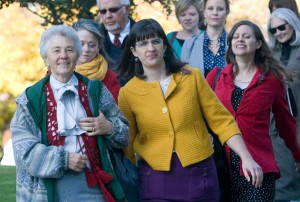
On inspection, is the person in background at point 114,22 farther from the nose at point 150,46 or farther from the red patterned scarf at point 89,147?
the red patterned scarf at point 89,147

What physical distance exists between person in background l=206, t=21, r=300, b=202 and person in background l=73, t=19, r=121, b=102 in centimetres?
90

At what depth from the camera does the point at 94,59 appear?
23.0ft

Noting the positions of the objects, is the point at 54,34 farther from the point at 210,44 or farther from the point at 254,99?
the point at 210,44

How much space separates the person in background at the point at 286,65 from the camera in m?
8.89

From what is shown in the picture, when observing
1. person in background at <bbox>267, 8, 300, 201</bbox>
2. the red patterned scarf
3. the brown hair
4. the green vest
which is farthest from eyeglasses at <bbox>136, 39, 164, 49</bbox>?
person in background at <bbox>267, 8, 300, 201</bbox>

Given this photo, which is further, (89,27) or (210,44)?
(210,44)

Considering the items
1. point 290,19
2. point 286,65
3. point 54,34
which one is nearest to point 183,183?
point 54,34

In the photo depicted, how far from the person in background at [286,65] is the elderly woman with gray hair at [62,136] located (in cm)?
368

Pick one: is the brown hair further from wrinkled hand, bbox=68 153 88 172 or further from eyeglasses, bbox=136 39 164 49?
wrinkled hand, bbox=68 153 88 172

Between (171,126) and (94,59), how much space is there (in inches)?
51.4

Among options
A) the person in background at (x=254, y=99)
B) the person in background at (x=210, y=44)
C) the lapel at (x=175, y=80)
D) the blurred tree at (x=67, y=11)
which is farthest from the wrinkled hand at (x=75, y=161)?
the blurred tree at (x=67, y=11)

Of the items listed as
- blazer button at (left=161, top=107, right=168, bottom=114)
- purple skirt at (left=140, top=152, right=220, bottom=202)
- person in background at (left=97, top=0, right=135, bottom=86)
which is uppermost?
person in background at (left=97, top=0, right=135, bottom=86)

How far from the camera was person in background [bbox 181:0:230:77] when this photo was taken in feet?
27.0

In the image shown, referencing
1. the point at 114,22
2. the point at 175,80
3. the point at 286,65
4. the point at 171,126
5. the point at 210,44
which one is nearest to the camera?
the point at 171,126
